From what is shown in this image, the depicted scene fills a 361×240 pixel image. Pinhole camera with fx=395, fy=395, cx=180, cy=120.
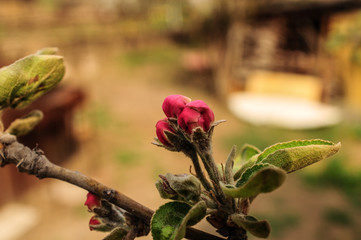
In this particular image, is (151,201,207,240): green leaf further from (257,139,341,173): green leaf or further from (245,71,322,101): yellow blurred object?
(245,71,322,101): yellow blurred object

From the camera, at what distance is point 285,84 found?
1080 centimetres

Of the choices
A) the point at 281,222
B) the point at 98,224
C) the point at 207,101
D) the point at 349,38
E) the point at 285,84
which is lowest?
the point at 281,222

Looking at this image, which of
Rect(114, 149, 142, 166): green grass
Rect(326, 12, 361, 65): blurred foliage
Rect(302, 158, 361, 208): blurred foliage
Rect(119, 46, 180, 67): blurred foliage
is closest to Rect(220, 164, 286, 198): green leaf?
Rect(302, 158, 361, 208): blurred foliage

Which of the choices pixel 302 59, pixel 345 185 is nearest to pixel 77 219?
pixel 345 185

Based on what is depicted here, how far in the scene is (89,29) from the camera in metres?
16.3

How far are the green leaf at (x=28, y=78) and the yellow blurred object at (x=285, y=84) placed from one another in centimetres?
1012

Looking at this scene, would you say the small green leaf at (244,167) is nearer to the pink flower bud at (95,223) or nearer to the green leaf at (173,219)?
the green leaf at (173,219)

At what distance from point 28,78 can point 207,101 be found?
35.4 feet

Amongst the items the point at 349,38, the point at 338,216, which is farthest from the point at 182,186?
Answer: the point at 349,38

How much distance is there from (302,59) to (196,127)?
36.4 feet

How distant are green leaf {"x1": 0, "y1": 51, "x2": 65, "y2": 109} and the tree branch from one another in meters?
0.08

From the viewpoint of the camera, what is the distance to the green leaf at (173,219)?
50 centimetres

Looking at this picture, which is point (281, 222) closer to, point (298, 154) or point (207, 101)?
point (298, 154)

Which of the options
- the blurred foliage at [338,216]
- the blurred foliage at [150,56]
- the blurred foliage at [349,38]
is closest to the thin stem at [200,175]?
the blurred foliage at [338,216]
